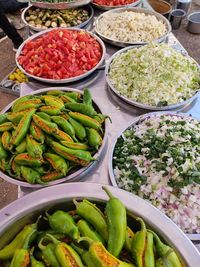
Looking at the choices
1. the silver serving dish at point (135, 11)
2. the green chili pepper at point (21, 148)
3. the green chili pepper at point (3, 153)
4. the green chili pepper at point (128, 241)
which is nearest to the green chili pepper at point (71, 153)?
the green chili pepper at point (21, 148)

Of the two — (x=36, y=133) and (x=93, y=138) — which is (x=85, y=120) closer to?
(x=93, y=138)

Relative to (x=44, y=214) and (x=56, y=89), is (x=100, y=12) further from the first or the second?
(x=44, y=214)

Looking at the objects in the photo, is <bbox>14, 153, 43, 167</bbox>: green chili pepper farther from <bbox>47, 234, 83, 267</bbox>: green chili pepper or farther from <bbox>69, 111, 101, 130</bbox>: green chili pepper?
<bbox>47, 234, 83, 267</bbox>: green chili pepper

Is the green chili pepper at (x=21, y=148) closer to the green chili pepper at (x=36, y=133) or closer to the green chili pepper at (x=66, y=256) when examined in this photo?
the green chili pepper at (x=36, y=133)

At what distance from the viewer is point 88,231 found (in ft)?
3.79

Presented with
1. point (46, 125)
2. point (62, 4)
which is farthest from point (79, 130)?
point (62, 4)

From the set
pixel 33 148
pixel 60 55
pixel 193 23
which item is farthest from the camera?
pixel 193 23

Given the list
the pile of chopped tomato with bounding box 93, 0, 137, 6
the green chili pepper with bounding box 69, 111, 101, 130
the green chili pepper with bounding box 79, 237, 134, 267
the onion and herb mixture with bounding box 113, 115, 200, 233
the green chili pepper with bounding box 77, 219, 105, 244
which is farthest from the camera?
the pile of chopped tomato with bounding box 93, 0, 137, 6

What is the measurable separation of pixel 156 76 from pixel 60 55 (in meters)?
0.81

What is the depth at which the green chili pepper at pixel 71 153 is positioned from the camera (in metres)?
1.59

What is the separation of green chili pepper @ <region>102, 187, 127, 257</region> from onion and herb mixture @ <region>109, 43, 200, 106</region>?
102cm

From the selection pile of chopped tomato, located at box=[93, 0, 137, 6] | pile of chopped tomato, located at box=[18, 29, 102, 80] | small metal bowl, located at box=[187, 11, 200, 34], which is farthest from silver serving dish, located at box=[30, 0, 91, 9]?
small metal bowl, located at box=[187, 11, 200, 34]

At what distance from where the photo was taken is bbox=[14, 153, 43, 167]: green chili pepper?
1561 millimetres

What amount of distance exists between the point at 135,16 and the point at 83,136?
69.8 inches
